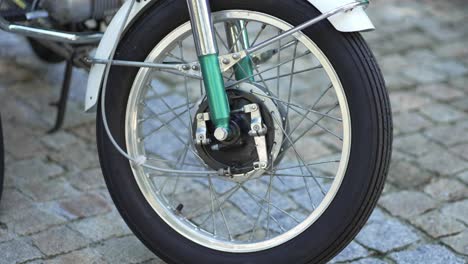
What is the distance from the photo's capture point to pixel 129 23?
100.0 inches

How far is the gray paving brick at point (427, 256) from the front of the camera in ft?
9.48

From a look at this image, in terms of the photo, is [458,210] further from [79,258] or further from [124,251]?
[79,258]

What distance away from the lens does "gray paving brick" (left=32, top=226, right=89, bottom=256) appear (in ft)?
9.57

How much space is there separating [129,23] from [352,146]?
78cm

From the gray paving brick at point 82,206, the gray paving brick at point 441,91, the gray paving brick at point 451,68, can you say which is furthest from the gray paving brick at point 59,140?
the gray paving brick at point 451,68

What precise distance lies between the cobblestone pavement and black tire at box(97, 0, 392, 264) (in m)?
0.27

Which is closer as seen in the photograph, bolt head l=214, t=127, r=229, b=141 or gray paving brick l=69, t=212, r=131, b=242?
bolt head l=214, t=127, r=229, b=141

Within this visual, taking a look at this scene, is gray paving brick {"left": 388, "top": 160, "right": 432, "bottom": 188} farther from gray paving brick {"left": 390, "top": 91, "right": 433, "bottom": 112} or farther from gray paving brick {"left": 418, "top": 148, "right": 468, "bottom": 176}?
gray paving brick {"left": 390, "top": 91, "right": 433, "bottom": 112}

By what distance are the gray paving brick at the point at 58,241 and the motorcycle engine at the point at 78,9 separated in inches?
31.7

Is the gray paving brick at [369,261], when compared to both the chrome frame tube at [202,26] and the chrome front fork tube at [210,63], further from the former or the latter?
the chrome frame tube at [202,26]

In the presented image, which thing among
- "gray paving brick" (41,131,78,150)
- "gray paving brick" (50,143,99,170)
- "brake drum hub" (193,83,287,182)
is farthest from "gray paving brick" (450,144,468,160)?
"gray paving brick" (41,131,78,150)

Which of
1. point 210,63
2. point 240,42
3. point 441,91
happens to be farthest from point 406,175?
point 210,63

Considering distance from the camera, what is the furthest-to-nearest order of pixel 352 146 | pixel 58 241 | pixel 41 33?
pixel 58 241 < pixel 41 33 < pixel 352 146

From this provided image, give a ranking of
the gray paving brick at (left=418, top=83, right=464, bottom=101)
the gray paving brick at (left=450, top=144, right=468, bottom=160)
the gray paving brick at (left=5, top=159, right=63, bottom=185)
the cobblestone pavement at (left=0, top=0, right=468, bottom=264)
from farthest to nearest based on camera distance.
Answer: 1. the gray paving brick at (left=418, top=83, right=464, bottom=101)
2. the gray paving brick at (left=450, top=144, right=468, bottom=160)
3. the gray paving brick at (left=5, top=159, right=63, bottom=185)
4. the cobblestone pavement at (left=0, top=0, right=468, bottom=264)
